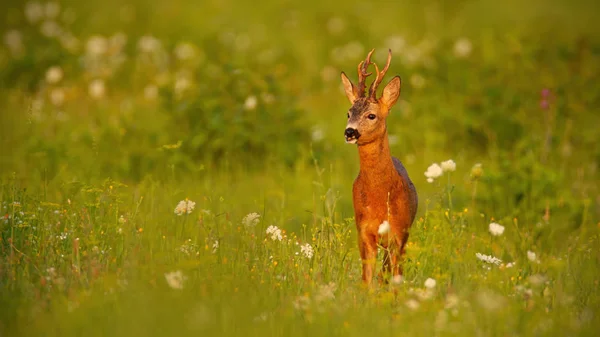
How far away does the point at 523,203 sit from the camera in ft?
28.4

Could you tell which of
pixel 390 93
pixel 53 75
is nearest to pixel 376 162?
pixel 390 93

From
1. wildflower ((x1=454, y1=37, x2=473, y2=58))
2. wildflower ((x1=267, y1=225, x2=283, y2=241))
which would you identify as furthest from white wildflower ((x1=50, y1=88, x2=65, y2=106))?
wildflower ((x1=267, y1=225, x2=283, y2=241))

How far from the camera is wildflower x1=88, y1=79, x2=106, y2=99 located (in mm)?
12211

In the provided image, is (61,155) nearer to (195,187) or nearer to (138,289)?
(195,187)

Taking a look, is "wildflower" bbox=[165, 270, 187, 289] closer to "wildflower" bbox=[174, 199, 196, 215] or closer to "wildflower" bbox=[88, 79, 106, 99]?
"wildflower" bbox=[174, 199, 196, 215]

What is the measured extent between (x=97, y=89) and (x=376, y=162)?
6643 millimetres

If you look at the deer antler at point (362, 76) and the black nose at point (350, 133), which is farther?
the deer antler at point (362, 76)

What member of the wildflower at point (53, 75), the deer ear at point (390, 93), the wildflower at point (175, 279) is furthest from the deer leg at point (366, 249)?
the wildflower at point (53, 75)

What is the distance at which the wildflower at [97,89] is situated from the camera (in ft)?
40.1

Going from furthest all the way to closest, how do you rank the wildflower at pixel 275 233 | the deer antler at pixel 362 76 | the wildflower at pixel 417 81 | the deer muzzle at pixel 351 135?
the wildflower at pixel 417 81
the wildflower at pixel 275 233
the deer antler at pixel 362 76
the deer muzzle at pixel 351 135

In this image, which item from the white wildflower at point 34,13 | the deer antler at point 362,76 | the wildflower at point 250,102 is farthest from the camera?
the white wildflower at point 34,13

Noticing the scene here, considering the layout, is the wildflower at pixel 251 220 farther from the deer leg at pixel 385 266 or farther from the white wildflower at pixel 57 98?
the white wildflower at pixel 57 98

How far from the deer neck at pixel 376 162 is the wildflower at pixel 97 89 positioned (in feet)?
21.5

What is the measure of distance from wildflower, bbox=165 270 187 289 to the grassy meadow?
1.9 inches
